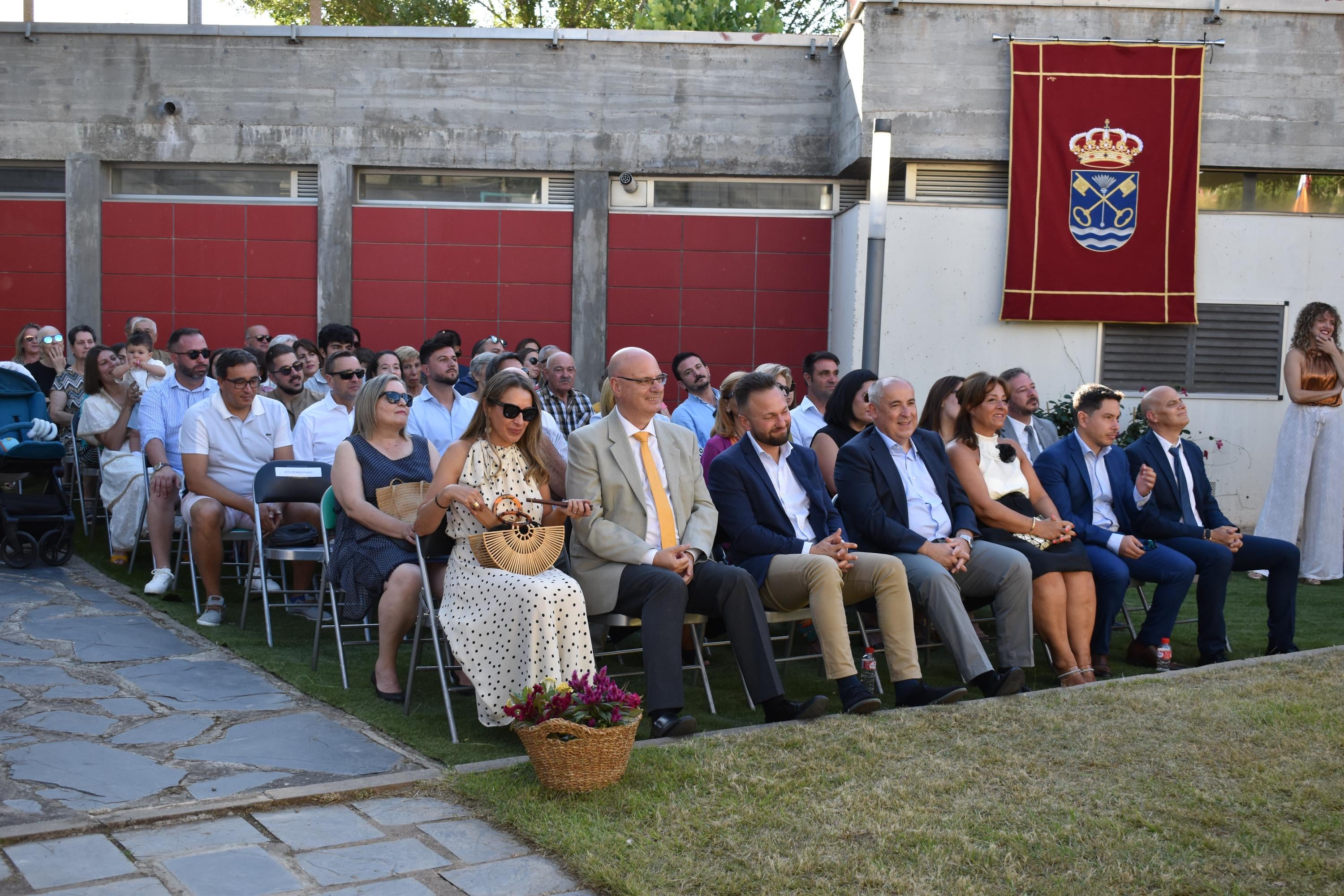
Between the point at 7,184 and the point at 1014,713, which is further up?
the point at 7,184

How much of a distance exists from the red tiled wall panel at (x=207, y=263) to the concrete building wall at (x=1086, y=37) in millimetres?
5617

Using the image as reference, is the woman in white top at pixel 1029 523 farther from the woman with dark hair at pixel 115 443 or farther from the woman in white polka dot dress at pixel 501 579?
the woman with dark hair at pixel 115 443

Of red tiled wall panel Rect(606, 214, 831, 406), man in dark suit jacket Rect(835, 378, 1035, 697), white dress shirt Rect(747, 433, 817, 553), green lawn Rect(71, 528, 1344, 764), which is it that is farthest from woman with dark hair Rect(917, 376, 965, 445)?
red tiled wall panel Rect(606, 214, 831, 406)

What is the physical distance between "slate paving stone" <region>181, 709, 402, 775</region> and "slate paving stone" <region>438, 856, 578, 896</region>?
94cm

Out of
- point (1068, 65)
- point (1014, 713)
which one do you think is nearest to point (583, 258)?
point (1068, 65)

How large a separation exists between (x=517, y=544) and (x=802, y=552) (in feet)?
4.14

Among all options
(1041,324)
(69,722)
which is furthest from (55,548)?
(1041,324)

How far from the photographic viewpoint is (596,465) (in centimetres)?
524

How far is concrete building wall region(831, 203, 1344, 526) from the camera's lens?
11.3 metres

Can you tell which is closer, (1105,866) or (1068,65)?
(1105,866)

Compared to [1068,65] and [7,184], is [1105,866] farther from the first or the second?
[7,184]

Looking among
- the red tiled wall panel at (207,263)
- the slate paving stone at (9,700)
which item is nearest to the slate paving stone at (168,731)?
the slate paving stone at (9,700)

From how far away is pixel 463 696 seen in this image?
211 inches

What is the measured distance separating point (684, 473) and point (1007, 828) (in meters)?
2.18
